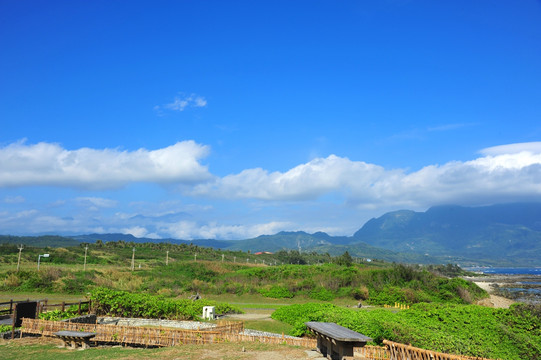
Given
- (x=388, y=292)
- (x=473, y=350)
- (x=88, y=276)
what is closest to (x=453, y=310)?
(x=473, y=350)

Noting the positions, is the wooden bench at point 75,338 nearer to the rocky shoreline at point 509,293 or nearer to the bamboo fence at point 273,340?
the bamboo fence at point 273,340

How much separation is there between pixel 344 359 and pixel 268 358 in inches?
129

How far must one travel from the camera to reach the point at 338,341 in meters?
12.7

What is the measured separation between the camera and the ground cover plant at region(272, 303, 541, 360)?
13039mm

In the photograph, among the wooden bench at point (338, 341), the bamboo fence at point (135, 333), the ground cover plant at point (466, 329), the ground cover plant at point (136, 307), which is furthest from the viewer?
the ground cover plant at point (136, 307)

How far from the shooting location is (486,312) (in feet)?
56.5

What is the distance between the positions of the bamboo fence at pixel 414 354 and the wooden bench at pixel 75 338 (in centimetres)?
1423

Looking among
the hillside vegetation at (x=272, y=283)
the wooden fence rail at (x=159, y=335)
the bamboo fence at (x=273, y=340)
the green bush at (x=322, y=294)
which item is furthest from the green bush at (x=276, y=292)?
the bamboo fence at (x=273, y=340)

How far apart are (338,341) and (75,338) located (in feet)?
44.4

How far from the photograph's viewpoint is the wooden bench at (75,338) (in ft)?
61.0

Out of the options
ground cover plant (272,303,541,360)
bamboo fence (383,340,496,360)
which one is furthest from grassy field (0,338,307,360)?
ground cover plant (272,303,541,360)

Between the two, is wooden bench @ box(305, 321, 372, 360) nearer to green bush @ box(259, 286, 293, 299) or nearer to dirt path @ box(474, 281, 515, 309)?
dirt path @ box(474, 281, 515, 309)

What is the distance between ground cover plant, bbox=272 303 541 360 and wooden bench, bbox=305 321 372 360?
8.73 ft

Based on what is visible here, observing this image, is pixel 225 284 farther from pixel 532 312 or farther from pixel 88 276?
pixel 532 312
